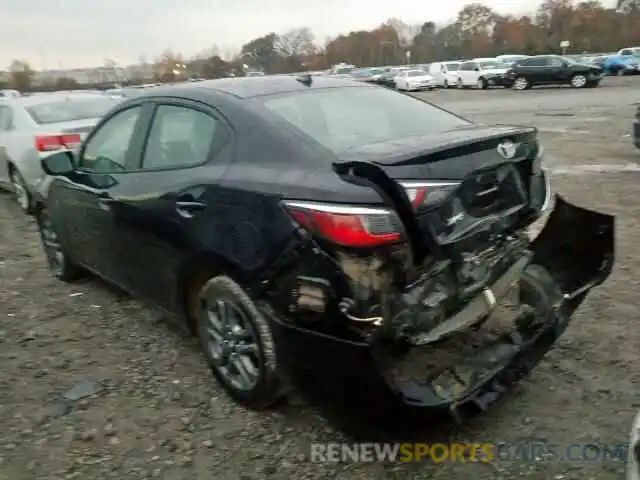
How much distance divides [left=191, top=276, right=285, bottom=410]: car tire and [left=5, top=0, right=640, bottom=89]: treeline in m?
48.4

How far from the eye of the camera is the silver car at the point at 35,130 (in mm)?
7484

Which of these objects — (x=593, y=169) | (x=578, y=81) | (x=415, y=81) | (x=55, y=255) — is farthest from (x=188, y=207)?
(x=415, y=81)

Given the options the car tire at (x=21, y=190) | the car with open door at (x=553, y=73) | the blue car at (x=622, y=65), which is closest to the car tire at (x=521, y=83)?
the car with open door at (x=553, y=73)

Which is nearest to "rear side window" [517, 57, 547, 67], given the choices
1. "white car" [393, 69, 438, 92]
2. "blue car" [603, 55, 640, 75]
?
"white car" [393, 69, 438, 92]

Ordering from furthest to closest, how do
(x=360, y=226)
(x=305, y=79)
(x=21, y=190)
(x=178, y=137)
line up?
(x=21, y=190), (x=305, y=79), (x=178, y=137), (x=360, y=226)

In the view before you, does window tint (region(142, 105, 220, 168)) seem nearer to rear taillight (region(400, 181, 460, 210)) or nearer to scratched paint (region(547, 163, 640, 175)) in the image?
rear taillight (region(400, 181, 460, 210))

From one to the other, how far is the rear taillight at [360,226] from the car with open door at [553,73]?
29.9 metres

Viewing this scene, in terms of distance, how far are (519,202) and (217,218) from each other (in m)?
1.45

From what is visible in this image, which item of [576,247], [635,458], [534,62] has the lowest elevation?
[635,458]

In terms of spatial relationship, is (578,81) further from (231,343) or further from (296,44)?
(296,44)

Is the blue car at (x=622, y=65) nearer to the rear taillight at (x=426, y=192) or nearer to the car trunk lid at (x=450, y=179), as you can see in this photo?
the car trunk lid at (x=450, y=179)

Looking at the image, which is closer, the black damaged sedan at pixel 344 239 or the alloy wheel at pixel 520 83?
the black damaged sedan at pixel 344 239

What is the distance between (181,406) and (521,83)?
1246 inches

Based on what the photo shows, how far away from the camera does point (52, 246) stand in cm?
544
